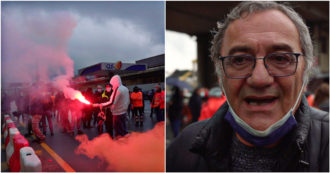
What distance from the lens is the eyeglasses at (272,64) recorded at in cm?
129

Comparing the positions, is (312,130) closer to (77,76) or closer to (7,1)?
(77,76)

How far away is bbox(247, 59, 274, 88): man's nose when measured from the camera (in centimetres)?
128

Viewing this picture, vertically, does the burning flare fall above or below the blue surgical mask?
above

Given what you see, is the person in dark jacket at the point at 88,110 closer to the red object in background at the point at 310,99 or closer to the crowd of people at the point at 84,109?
the crowd of people at the point at 84,109

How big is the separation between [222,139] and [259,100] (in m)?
0.34

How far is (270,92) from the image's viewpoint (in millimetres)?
1287

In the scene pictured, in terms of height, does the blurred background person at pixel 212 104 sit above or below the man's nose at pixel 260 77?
below

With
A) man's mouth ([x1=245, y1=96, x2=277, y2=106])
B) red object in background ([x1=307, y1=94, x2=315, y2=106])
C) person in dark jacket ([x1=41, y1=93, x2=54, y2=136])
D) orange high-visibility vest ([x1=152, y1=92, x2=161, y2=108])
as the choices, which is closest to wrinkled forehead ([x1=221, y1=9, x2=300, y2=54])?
man's mouth ([x1=245, y1=96, x2=277, y2=106])

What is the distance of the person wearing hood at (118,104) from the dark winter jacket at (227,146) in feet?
1.29

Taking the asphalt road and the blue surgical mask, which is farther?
the asphalt road

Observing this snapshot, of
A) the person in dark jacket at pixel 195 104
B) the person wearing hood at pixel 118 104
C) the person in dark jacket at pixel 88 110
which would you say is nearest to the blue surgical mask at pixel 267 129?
the person wearing hood at pixel 118 104

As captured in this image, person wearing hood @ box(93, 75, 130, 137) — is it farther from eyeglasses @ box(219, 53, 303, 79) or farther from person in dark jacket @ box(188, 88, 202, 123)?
person in dark jacket @ box(188, 88, 202, 123)

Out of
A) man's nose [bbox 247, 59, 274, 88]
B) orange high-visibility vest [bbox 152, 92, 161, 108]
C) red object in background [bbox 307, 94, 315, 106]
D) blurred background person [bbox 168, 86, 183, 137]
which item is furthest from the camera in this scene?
blurred background person [bbox 168, 86, 183, 137]

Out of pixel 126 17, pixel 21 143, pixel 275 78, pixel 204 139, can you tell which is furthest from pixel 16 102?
pixel 275 78
